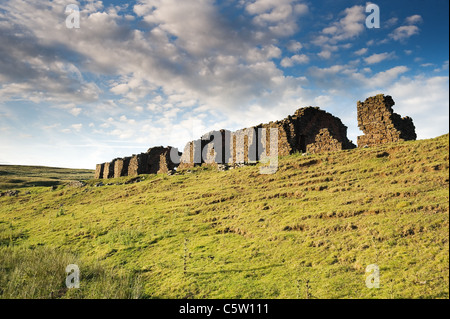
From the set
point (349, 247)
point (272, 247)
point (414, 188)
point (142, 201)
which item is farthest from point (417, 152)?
point (142, 201)

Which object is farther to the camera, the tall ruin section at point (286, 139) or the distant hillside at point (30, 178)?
the distant hillside at point (30, 178)

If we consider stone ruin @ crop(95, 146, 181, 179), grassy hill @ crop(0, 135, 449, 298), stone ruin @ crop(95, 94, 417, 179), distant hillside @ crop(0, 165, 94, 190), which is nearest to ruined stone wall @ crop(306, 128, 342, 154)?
stone ruin @ crop(95, 94, 417, 179)

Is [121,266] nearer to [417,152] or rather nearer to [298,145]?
[417,152]

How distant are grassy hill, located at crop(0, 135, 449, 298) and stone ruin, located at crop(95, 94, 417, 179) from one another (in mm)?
5003

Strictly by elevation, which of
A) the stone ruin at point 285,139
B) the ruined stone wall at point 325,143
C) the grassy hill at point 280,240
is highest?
the stone ruin at point 285,139

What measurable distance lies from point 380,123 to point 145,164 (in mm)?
37945

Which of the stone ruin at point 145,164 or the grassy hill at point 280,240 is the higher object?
the stone ruin at point 145,164

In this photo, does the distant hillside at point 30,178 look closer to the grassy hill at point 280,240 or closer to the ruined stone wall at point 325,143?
the grassy hill at point 280,240

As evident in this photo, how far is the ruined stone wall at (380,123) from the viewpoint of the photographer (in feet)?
63.9

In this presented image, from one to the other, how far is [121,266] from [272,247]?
612cm

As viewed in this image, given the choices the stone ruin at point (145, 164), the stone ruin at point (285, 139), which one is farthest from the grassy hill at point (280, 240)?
the stone ruin at point (145, 164)

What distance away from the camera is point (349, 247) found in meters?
8.02

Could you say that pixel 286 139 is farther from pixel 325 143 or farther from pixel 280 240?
pixel 280 240

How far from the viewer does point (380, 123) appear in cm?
1998
